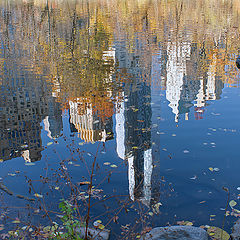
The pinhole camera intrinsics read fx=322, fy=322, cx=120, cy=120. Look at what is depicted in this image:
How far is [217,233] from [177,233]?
3.14 ft

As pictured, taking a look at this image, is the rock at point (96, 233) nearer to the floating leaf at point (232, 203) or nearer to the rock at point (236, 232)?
the rock at point (236, 232)

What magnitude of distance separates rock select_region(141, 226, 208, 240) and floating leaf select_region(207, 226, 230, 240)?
298 mm

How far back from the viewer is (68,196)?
829 centimetres

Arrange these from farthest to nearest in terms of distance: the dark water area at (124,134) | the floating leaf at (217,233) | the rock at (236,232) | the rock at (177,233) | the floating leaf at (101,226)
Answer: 1. the dark water area at (124,134)
2. the floating leaf at (101,226)
3. the floating leaf at (217,233)
4. the rock at (177,233)
5. the rock at (236,232)

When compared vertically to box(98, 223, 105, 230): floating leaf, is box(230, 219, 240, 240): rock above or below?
above

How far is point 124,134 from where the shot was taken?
1184 cm

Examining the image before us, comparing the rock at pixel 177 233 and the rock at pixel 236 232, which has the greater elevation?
the rock at pixel 236 232

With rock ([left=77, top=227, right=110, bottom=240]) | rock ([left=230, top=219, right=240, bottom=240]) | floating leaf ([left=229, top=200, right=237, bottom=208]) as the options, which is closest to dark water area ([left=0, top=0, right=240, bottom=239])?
floating leaf ([left=229, top=200, right=237, bottom=208])

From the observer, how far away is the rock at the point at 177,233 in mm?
6469

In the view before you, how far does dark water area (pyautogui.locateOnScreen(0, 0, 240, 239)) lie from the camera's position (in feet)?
26.4

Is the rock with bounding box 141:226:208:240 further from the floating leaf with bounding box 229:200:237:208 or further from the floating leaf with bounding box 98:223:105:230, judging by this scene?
the floating leaf with bounding box 229:200:237:208

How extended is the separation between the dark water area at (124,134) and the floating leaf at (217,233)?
223mm

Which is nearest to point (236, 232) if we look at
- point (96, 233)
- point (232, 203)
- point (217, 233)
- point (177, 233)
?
point (217, 233)

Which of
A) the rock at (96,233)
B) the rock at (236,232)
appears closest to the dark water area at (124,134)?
the rock at (96,233)
